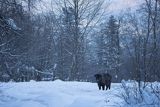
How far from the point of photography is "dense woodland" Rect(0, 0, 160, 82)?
40.7ft

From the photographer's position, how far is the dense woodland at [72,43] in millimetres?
12391

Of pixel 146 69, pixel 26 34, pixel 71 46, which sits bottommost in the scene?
pixel 146 69

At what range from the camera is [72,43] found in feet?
136

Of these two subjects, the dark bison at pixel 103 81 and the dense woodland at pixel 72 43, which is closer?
the dense woodland at pixel 72 43

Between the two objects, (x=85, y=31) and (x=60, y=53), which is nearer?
(x=85, y=31)

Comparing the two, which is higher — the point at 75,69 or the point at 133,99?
the point at 75,69

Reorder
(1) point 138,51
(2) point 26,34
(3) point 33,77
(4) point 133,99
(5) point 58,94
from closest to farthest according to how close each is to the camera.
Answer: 1. (4) point 133,99
2. (1) point 138,51
3. (2) point 26,34
4. (5) point 58,94
5. (3) point 33,77

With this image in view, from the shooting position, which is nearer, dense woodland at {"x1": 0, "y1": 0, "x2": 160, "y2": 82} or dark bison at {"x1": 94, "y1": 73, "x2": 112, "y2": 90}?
dense woodland at {"x1": 0, "y1": 0, "x2": 160, "y2": 82}

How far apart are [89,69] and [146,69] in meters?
43.7

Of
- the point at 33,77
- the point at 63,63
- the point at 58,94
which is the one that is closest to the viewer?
the point at 58,94

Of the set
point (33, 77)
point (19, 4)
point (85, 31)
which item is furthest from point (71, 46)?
point (19, 4)

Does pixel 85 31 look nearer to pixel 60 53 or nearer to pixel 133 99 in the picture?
pixel 60 53

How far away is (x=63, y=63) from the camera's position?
49.7m

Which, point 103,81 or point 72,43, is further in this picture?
point 72,43
